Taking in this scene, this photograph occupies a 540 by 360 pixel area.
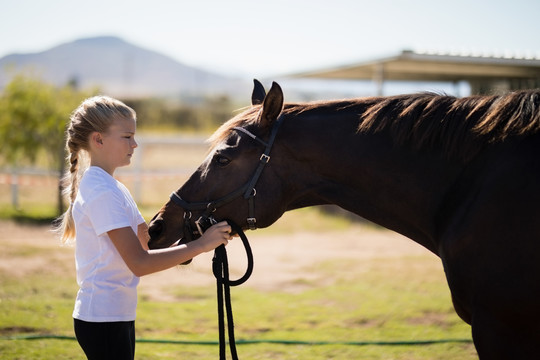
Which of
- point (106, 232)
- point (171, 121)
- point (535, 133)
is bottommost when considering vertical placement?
point (171, 121)

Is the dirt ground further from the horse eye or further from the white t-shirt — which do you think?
the horse eye

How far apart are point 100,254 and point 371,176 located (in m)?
1.40

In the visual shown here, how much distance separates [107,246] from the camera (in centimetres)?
246

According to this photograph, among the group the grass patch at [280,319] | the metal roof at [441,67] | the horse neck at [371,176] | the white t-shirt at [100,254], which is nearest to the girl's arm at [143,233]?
the white t-shirt at [100,254]

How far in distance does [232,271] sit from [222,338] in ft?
18.3

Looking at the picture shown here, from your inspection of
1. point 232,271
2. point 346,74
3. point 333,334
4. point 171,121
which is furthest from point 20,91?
point 171,121

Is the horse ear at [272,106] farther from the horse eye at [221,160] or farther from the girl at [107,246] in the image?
the girl at [107,246]

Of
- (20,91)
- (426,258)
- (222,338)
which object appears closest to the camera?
(222,338)

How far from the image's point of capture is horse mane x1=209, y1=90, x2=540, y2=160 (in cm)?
229

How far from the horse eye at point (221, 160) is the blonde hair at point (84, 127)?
0.51 m

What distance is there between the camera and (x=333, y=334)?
5.29 m

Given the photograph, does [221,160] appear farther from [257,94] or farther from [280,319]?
[280,319]

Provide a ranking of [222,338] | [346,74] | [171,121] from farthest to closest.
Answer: [171,121] → [346,74] → [222,338]

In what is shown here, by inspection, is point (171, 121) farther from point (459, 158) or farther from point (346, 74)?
point (459, 158)
